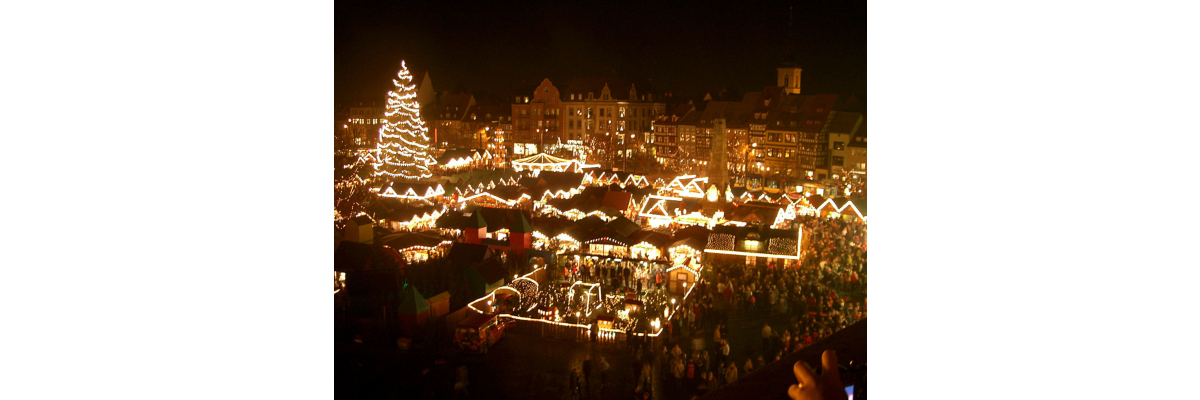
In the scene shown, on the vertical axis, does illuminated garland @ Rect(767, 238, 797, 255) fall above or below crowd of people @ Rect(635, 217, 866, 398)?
above

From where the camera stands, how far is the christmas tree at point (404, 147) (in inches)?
355

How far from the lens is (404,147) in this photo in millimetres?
9570

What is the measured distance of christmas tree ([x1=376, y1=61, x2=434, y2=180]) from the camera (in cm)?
902

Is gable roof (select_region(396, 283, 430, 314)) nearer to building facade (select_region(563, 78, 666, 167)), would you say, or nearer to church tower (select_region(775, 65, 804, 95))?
building facade (select_region(563, 78, 666, 167))

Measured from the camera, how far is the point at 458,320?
5.03 meters

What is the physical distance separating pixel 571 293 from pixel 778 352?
1.70 metres

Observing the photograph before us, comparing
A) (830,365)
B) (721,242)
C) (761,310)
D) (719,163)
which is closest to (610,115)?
(719,163)

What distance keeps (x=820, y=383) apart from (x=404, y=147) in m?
8.29

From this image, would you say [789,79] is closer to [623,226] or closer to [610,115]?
[623,226]

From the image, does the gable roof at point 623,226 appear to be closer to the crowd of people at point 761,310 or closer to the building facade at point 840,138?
the crowd of people at point 761,310

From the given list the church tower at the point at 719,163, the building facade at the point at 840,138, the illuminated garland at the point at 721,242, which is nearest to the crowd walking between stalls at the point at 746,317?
the illuminated garland at the point at 721,242

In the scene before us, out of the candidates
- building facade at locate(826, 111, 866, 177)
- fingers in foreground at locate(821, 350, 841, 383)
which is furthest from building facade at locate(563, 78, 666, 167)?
fingers in foreground at locate(821, 350, 841, 383)

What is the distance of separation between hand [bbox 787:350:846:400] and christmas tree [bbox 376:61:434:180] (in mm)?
7329

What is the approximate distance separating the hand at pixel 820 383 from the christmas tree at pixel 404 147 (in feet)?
24.0
